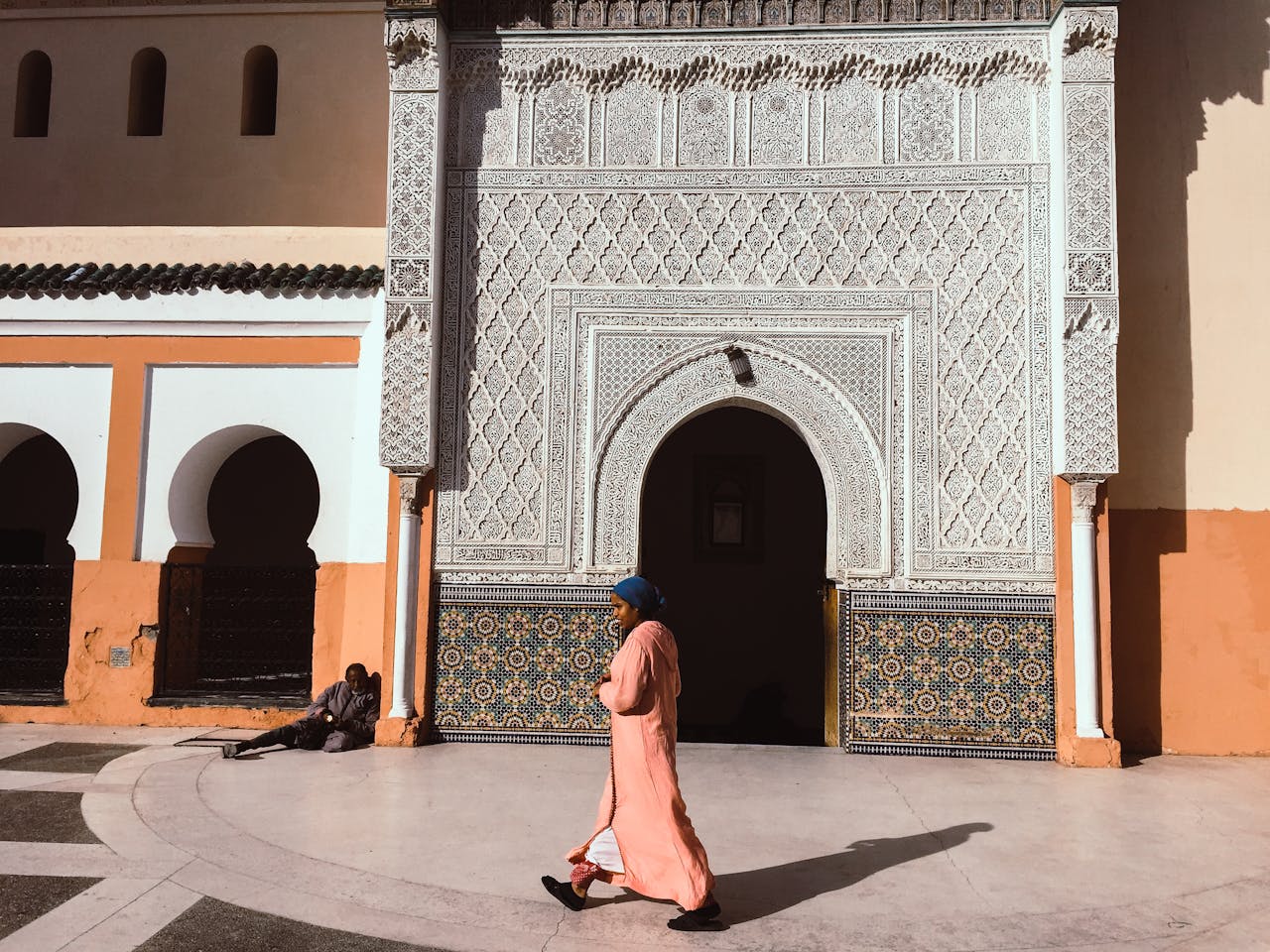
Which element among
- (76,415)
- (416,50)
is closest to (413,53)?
(416,50)

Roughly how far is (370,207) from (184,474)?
2.82 metres

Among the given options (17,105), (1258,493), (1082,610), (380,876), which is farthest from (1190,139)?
(17,105)

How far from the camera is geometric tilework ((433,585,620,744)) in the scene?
600 cm

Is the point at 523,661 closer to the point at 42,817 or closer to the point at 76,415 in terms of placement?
the point at 42,817

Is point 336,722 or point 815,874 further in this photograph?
point 336,722

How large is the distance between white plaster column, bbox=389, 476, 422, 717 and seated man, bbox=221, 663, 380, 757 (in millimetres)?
186

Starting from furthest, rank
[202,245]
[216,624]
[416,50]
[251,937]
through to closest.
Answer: [202,245] → [216,624] → [416,50] → [251,937]

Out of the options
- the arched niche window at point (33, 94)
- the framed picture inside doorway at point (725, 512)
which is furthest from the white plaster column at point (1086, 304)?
the arched niche window at point (33, 94)

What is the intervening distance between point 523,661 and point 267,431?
244cm

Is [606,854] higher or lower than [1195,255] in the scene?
lower

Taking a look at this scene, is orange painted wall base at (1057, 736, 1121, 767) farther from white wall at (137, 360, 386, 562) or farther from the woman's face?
white wall at (137, 360, 386, 562)

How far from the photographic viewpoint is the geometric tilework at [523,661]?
Answer: 6.00 m

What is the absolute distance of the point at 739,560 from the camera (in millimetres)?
9453

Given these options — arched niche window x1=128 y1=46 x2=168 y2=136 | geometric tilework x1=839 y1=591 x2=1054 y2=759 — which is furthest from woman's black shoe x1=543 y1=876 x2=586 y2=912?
arched niche window x1=128 y1=46 x2=168 y2=136
